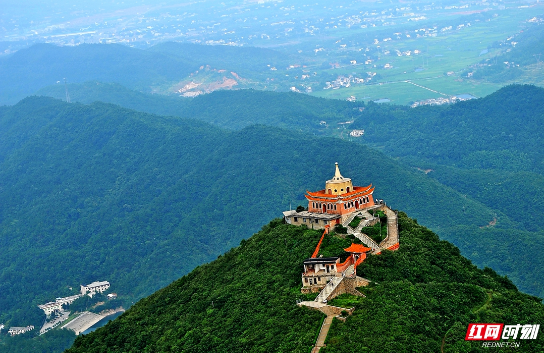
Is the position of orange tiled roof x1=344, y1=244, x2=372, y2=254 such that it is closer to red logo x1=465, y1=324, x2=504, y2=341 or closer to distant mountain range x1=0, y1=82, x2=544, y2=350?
red logo x1=465, y1=324, x2=504, y2=341

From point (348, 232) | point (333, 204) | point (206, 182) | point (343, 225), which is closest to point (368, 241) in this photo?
point (348, 232)

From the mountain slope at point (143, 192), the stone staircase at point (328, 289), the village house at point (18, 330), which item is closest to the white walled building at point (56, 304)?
the mountain slope at point (143, 192)

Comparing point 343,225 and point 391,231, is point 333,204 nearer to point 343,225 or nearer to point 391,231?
point 343,225

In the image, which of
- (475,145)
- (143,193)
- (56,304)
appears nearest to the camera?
(56,304)

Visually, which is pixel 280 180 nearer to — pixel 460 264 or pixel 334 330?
pixel 460 264

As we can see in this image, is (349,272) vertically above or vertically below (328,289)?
below

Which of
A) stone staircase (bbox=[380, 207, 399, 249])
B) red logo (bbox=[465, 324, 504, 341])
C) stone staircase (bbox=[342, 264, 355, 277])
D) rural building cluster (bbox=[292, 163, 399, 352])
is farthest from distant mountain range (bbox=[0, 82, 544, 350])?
red logo (bbox=[465, 324, 504, 341])
